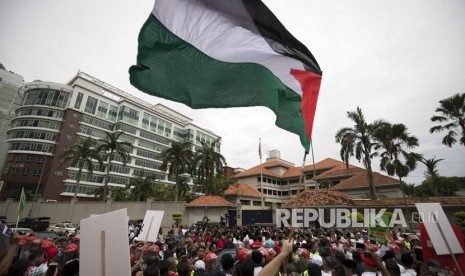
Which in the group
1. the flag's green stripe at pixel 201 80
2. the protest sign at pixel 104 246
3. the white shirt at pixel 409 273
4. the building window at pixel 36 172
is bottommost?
the white shirt at pixel 409 273

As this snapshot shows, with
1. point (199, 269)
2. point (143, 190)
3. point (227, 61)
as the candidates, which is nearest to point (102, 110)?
point (143, 190)

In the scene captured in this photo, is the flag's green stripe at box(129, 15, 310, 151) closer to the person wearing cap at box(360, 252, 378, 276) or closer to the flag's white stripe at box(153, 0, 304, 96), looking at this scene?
the flag's white stripe at box(153, 0, 304, 96)

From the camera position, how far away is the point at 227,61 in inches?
166

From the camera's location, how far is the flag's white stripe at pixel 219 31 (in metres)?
3.77

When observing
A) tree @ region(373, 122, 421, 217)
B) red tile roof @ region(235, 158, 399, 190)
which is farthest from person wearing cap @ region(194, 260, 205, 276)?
tree @ region(373, 122, 421, 217)

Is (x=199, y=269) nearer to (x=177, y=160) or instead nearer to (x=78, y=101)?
(x=177, y=160)

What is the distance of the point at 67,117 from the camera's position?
186ft

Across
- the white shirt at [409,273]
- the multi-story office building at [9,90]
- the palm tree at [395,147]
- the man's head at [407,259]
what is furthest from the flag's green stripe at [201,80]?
the multi-story office building at [9,90]

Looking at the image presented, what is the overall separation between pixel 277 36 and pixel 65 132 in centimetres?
6445

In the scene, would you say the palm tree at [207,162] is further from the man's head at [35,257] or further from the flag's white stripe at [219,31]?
the flag's white stripe at [219,31]

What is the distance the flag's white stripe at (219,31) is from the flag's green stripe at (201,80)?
0.10 meters

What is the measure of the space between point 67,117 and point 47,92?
27.6 feet

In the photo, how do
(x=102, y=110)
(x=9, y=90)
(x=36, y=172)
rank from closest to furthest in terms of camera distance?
(x=36, y=172), (x=102, y=110), (x=9, y=90)

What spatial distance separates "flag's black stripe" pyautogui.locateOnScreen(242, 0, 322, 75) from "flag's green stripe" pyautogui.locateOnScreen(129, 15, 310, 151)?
0.49m
